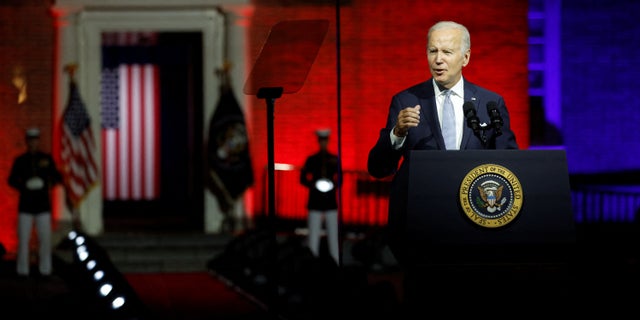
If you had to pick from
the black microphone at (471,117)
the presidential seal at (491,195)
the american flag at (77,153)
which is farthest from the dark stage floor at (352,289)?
the american flag at (77,153)

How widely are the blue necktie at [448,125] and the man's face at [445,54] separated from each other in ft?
0.30

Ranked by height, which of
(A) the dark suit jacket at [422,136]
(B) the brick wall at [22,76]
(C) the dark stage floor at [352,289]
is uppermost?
(B) the brick wall at [22,76]

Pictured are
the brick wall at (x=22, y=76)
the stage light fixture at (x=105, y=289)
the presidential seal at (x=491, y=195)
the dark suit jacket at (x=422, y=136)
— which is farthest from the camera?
the brick wall at (x=22, y=76)

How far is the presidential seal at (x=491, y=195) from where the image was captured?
3.06 meters

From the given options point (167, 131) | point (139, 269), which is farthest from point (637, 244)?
A: point (167, 131)

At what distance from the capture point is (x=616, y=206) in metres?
11.0

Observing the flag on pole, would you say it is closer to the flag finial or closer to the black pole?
the flag finial

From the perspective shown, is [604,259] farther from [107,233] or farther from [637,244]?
[107,233]

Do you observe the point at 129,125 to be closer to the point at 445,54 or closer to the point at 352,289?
the point at 352,289

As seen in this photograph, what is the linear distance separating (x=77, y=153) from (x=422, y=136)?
8413 millimetres

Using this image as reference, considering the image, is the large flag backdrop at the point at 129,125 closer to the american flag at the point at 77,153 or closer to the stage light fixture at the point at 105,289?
the american flag at the point at 77,153

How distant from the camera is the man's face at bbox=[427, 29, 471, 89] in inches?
128

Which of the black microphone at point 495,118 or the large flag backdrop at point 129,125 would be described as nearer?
the black microphone at point 495,118

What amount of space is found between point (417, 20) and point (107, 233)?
428 cm
